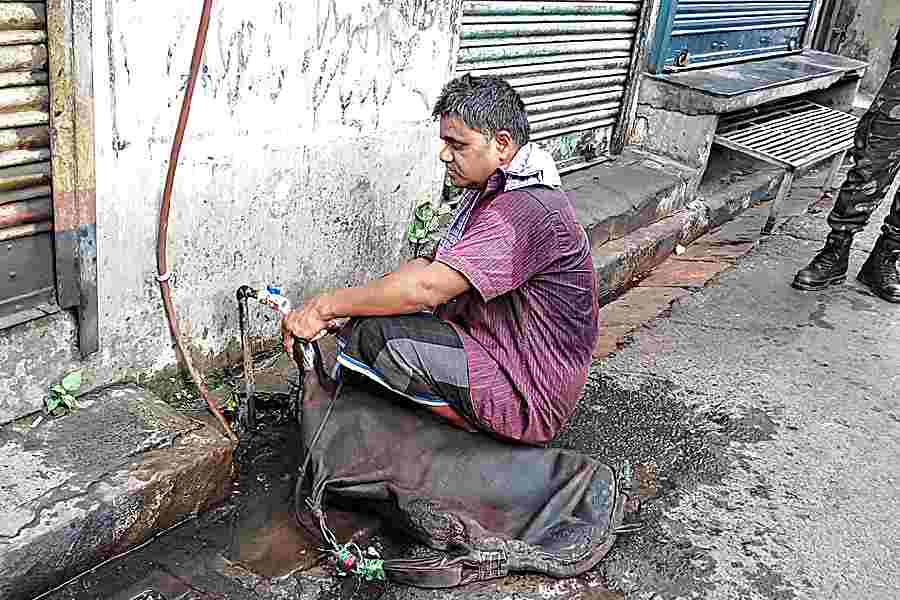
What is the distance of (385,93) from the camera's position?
366 cm

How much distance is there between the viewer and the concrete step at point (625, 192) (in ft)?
16.8

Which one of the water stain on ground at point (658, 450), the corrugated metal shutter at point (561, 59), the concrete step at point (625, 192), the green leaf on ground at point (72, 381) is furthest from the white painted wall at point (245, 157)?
the concrete step at point (625, 192)

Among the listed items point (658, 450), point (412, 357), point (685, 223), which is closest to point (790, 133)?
point (685, 223)

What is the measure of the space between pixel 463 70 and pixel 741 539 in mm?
2546

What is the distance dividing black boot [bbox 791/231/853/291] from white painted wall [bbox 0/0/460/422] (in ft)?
8.11

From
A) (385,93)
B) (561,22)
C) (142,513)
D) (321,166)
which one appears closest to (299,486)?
(142,513)

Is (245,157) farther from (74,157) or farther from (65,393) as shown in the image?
(65,393)

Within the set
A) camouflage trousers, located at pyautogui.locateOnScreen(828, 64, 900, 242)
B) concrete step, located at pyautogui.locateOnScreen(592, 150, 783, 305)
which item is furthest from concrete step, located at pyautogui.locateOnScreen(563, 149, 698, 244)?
camouflage trousers, located at pyautogui.locateOnScreen(828, 64, 900, 242)

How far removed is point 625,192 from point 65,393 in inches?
149

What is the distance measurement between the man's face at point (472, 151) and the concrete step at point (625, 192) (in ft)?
7.42

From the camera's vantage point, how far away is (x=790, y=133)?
6809 mm

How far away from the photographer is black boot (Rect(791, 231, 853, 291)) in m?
5.05

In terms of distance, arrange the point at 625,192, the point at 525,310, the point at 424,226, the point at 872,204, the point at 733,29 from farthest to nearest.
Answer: the point at 733,29 < the point at 625,192 < the point at 872,204 < the point at 424,226 < the point at 525,310

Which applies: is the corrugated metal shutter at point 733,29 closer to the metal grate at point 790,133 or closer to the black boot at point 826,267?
the metal grate at point 790,133
